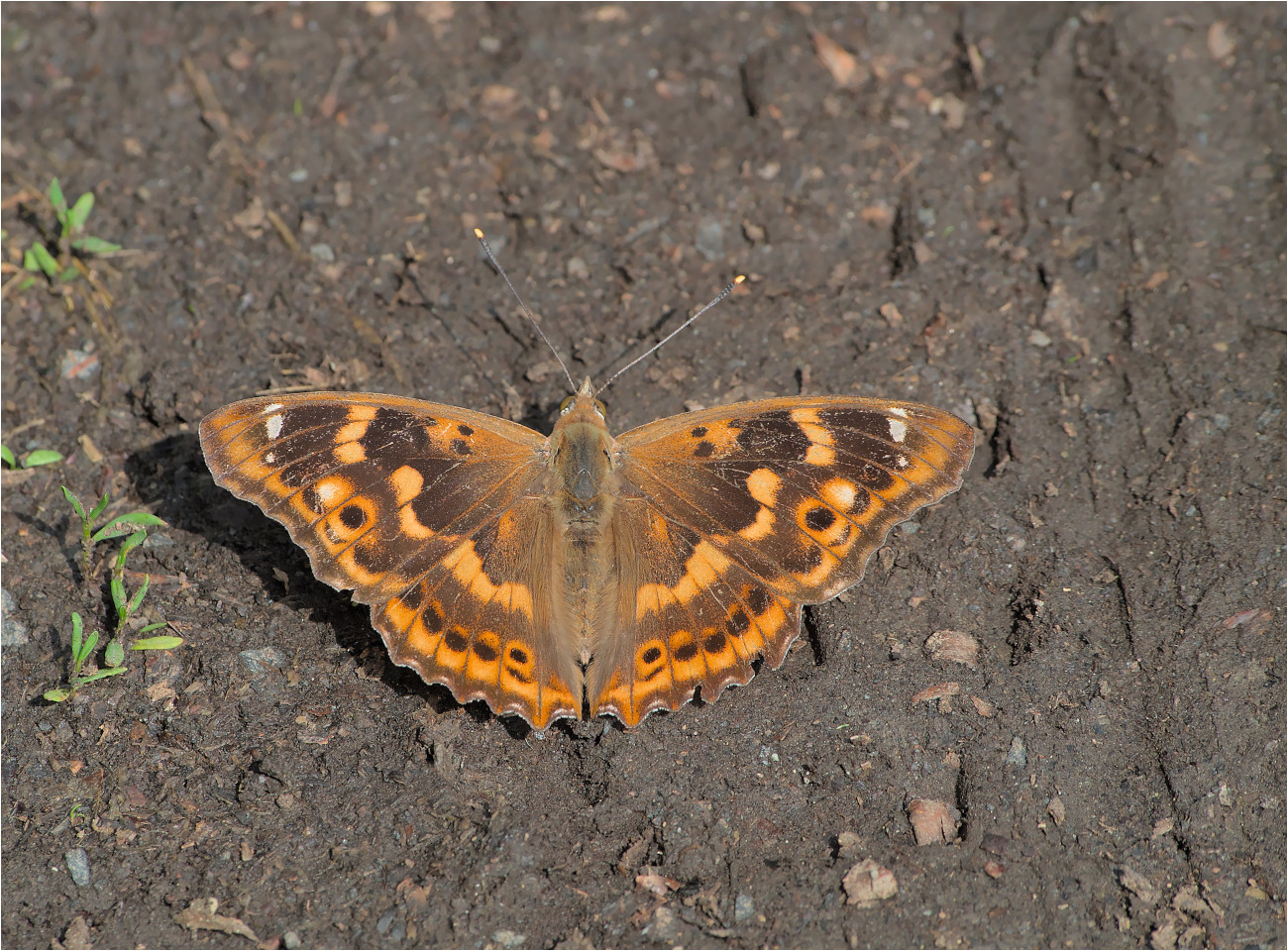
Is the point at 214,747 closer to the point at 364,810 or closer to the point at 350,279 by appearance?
the point at 364,810

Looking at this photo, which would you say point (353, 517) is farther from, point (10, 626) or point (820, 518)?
point (820, 518)

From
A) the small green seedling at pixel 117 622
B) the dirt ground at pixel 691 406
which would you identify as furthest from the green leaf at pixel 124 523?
the dirt ground at pixel 691 406

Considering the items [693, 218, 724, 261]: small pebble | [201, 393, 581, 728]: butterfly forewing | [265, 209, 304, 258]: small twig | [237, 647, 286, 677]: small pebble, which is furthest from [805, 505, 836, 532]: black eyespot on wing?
[265, 209, 304, 258]: small twig

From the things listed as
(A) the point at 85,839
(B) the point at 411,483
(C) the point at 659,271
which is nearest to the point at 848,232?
(C) the point at 659,271

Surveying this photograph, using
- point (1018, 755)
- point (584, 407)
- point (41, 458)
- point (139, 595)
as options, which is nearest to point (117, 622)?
point (139, 595)

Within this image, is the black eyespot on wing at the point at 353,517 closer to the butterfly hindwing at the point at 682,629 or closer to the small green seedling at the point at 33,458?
the butterfly hindwing at the point at 682,629
